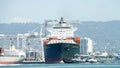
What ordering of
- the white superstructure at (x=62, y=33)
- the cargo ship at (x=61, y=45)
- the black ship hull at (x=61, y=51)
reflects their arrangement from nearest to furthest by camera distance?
the black ship hull at (x=61, y=51) → the cargo ship at (x=61, y=45) → the white superstructure at (x=62, y=33)

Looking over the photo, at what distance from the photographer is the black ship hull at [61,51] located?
170000 millimetres

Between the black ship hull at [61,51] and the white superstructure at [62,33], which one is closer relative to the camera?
the black ship hull at [61,51]

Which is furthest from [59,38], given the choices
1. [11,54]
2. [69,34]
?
[11,54]

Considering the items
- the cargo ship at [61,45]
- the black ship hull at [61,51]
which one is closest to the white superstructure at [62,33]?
the cargo ship at [61,45]

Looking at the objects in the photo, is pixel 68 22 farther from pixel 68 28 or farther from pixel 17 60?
pixel 17 60

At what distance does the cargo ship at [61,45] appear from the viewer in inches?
6713

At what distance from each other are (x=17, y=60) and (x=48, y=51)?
46.9ft

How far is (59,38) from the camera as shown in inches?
6993

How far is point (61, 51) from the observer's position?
17012 cm

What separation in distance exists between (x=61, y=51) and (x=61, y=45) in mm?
1606

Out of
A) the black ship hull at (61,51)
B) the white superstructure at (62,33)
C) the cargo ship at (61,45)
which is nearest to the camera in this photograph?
the black ship hull at (61,51)

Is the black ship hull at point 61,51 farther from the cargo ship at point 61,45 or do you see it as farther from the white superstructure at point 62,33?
the white superstructure at point 62,33

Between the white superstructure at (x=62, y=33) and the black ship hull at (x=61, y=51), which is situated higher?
the white superstructure at (x=62, y=33)

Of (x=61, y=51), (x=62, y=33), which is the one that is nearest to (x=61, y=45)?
(x=61, y=51)
